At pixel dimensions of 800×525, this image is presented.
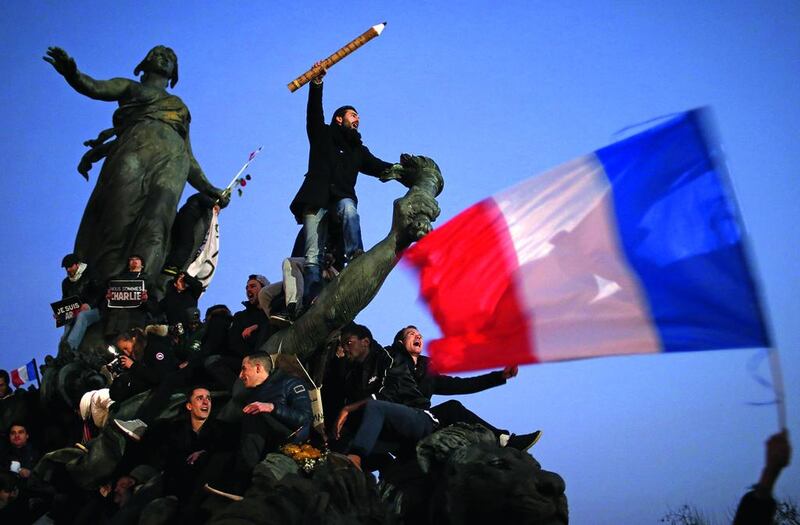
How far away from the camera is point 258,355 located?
841 centimetres

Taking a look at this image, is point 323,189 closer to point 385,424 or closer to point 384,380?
point 384,380

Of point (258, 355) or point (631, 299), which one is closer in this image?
point (631, 299)

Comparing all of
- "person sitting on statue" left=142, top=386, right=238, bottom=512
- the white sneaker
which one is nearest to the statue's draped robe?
the white sneaker

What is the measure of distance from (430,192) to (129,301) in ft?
25.9

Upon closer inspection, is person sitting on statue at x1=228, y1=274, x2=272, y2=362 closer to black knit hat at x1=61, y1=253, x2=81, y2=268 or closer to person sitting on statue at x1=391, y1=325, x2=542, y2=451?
person sitting on statue at x1=391, y1=325, x2=542, y2=451

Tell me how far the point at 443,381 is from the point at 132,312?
793 centimetres

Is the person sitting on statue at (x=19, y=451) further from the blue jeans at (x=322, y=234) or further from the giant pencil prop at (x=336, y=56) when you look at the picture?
the giant pencil prop at (x=336, y=56)

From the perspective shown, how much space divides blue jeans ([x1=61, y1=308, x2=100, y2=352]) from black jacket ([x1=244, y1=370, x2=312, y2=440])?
7618mm

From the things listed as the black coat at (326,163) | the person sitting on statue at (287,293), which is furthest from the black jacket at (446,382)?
the black coat at (326,163)

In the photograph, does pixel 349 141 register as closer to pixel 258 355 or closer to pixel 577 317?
pixel 258 355

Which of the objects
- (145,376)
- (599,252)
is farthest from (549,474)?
(145,376)

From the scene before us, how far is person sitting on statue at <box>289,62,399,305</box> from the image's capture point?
10.5 m

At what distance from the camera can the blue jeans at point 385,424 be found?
7711 mm

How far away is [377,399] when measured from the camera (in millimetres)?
8453
